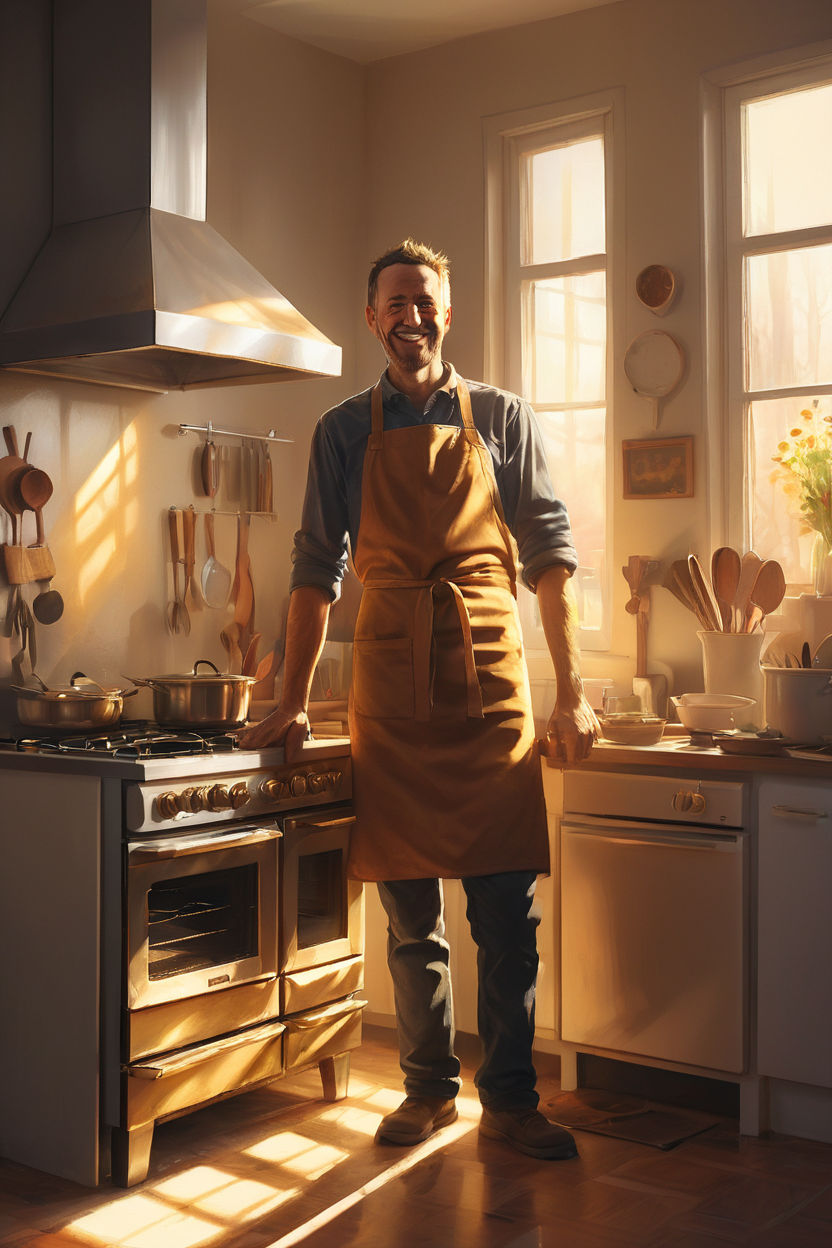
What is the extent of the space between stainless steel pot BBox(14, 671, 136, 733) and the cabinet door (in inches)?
56.1

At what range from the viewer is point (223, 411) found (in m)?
3.64

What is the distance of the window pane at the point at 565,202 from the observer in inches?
148

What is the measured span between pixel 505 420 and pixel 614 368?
2.69 feet

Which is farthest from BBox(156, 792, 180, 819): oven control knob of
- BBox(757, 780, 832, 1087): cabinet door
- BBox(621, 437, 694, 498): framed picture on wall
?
BBox(621, 437, 694, 498): framed picture on wall

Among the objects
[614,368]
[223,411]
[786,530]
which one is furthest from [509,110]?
[786,530]

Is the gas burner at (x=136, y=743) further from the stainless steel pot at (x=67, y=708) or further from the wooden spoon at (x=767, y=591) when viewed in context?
the wooden spoon at (x=767, y=591)

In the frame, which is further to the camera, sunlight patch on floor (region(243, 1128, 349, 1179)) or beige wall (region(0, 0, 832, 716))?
beige wall (region(0, 0, 832, 716))

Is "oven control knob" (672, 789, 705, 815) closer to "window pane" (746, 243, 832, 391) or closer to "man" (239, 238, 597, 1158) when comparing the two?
"man" (239, 238, 597, 1158)

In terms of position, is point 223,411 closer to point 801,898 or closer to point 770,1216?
point 801,898

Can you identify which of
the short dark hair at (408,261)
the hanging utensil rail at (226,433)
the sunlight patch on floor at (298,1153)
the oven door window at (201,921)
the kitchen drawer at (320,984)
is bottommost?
the sunlight patch on floor at (298,1153)

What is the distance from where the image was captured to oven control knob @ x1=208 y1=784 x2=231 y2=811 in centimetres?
Result: 267

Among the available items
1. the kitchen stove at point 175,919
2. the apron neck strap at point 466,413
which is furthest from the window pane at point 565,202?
the kitchen stove at point 175,919

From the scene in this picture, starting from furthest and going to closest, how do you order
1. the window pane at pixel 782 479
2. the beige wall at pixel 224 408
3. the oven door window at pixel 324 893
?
the window pane at pixel 782 479, the beige wall at pixel 224 408, the oven door window at pixel 324 893

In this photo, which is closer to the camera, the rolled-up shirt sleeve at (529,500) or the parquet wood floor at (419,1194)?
the parquet wood floor at (419,1194)
